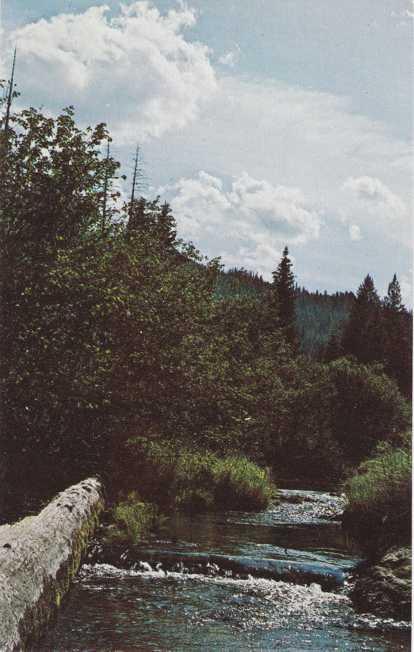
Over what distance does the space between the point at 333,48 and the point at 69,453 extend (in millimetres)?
12958

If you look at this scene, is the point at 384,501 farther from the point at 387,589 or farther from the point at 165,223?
the point at 165,223

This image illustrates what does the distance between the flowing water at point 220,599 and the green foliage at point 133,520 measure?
465mm

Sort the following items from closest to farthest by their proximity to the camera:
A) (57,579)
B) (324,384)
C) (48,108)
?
(57,579) < (48,108) < (324,384)

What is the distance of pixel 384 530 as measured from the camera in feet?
47.4

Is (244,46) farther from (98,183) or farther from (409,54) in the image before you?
(98,183)

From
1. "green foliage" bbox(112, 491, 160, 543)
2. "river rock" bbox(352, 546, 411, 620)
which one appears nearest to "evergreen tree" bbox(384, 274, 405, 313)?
"green foliage" bbox(112, 491, 160, 543)

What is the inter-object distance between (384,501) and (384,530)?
24.7 inches

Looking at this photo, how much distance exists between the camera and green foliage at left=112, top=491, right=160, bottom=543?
505 inches

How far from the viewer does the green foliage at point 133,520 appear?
42.1 ft

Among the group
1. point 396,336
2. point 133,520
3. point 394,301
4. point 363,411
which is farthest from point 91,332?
point 394,301

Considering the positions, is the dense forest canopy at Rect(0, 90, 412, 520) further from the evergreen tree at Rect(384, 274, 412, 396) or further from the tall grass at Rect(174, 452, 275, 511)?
the evergreen tree at Rect(384, 274, 412, 396)

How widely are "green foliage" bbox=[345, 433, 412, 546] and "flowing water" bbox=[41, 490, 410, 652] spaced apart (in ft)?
3.24

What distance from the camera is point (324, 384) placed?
44.2 m

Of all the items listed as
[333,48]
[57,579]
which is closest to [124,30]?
[333,48]
